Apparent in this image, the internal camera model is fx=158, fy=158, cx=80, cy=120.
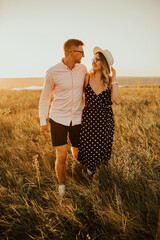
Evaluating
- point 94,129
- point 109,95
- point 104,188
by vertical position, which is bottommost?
point 104,188

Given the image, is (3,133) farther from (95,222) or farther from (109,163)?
(95,222)

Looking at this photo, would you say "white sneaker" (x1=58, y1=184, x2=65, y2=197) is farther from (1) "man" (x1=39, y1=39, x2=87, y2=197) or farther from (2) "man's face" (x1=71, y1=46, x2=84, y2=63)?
(2) "man's face" (x1=71, y1=46, x2=84, y2=63)

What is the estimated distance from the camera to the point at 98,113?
2225mm

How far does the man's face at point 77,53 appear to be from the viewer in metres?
2.07

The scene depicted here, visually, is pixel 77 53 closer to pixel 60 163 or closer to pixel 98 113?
pixel 98 113

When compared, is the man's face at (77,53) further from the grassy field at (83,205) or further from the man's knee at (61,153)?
the grassy field at (83,205)

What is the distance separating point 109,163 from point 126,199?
664mm

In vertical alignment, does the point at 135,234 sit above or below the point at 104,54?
below

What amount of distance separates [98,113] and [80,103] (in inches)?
11.7

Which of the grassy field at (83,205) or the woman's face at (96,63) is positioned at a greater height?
the woman's face at (96,63)

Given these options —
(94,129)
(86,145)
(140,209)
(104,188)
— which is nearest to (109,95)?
(94,129)

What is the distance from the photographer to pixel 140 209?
1596 mm

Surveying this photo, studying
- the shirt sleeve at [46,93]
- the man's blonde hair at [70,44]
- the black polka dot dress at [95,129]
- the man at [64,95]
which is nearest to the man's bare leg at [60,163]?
the man at [64,95]

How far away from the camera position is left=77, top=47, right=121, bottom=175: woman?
2.10 metres
